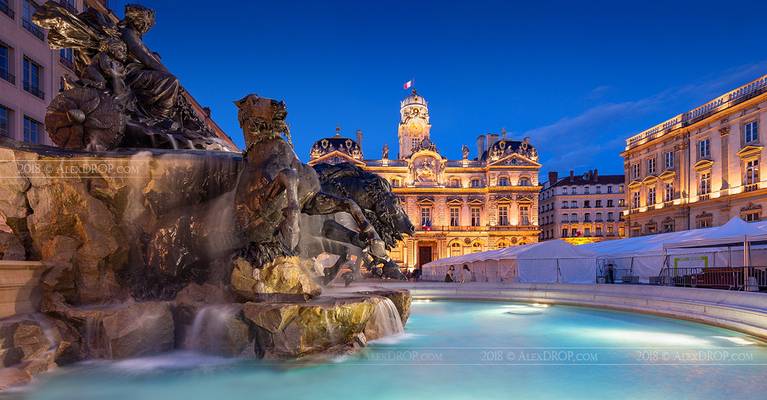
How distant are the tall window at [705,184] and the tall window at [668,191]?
2.90 meters

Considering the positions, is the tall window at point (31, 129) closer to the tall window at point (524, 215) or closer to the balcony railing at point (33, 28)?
the balcony railing at point (33, 28)

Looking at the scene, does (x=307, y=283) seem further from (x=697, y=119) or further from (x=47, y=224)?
(x=697, y=119)

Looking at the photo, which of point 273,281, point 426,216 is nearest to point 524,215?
point 426,216

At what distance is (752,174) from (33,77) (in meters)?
43.4

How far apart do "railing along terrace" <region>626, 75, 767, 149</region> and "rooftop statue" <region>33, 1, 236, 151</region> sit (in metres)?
35.8

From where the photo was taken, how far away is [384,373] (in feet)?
19.7

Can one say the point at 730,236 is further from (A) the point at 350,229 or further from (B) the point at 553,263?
(A) the point at 350,229

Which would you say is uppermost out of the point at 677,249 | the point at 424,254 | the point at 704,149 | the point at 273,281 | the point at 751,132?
the point at 751,132

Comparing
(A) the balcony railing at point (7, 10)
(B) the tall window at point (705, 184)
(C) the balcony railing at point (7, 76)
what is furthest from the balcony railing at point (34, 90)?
(B) the tall window at point (705, 184)

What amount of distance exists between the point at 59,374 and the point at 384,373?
3947mm

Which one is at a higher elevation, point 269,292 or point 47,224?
point 47,224

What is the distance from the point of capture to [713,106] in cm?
3597

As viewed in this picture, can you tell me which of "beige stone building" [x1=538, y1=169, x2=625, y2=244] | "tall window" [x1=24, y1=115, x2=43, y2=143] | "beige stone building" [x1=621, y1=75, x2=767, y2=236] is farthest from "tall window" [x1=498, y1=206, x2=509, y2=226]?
"tall window" [x1=24, y1=115, x2=43, y2=143]

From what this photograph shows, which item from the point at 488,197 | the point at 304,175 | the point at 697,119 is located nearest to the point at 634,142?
the point at 697,119
